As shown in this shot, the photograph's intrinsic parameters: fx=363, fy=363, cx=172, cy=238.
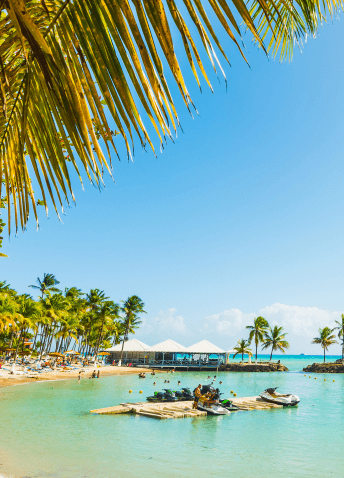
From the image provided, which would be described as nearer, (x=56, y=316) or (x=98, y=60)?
(x=98, y=60)

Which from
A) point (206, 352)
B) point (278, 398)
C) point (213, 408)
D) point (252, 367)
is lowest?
point (213, 408)

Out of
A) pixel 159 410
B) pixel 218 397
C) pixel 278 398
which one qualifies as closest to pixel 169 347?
pixel 278 398

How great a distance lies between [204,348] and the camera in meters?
57.1

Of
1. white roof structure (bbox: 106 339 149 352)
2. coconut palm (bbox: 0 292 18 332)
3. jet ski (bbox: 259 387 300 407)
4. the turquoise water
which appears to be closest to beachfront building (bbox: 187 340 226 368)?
white roof structure (bbox: 106 339 149 352)

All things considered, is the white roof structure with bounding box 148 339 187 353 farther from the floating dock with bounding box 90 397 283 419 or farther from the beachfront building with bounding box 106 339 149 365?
the floating dock with bounding box 90 397 283 419

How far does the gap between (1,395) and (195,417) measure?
1372 centimetres

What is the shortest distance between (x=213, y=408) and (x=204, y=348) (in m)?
39.1

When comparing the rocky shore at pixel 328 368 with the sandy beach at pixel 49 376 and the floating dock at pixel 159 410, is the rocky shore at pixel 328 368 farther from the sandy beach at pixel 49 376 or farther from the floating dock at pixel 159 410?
the floating dock at pixel 159 410

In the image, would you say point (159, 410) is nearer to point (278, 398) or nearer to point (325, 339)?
point (278, 398)

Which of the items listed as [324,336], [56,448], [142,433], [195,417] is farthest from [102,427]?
[324,336]

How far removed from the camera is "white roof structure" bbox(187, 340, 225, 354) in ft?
183

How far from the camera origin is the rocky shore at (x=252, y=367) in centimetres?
6088

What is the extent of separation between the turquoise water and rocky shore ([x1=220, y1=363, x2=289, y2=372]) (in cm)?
3963

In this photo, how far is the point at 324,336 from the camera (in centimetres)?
7000
